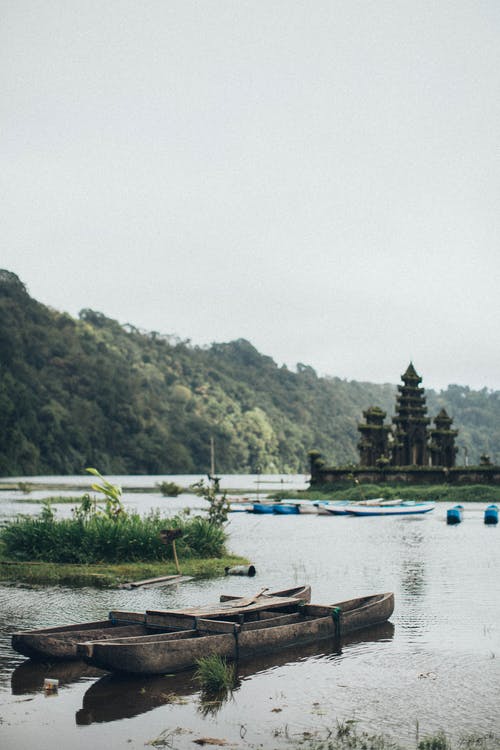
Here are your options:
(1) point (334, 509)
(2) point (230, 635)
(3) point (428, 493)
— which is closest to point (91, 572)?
(2) point (230, 635)

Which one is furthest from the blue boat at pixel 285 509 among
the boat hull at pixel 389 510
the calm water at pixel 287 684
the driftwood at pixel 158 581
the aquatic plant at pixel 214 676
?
the aquatic plant at pixel 214 676

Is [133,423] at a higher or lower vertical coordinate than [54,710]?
higher

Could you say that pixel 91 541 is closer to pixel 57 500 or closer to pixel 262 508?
pixel 262 508

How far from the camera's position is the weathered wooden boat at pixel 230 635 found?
1482cm

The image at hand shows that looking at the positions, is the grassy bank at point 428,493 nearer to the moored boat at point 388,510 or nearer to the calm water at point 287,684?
the moored boat at point 388,510

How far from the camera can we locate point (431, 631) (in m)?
20.1

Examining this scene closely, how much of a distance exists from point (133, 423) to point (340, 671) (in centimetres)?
14707

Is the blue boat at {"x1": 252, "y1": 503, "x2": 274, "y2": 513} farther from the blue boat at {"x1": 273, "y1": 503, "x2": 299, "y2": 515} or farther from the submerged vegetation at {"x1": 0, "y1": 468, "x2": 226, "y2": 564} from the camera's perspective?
the submerged vegetation at {"x1": 0, "y1": 468, "x2": 226, "y2": 564}

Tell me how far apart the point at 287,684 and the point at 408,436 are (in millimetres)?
→ 74180

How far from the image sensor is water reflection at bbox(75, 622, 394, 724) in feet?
45.5

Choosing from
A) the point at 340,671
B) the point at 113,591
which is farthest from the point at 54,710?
the point at 113,591

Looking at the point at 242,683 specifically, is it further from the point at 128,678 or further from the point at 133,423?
the point at 133,423

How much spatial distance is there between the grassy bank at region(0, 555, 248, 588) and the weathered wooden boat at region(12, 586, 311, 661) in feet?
30.1

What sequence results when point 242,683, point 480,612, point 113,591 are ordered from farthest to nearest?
point 113,591
point 480,612
point 242,683
